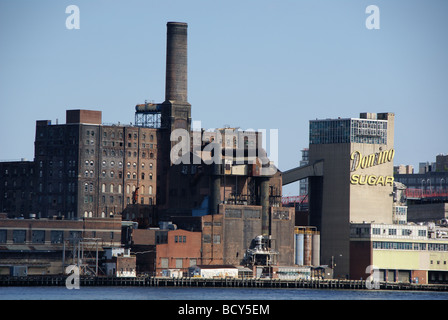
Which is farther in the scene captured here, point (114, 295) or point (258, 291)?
point (258, 291)

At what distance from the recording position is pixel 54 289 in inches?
7608

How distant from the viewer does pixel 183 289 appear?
19738 centimetres
